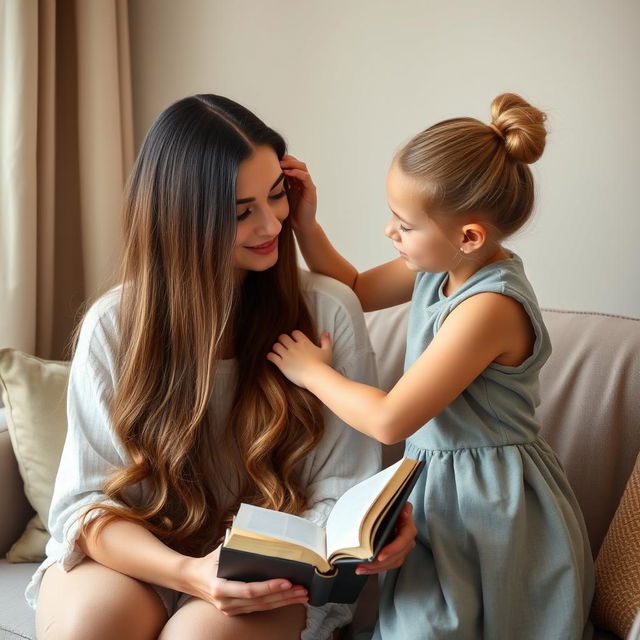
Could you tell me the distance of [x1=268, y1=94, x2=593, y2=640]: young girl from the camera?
1.38 m

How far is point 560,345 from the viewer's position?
1.78m

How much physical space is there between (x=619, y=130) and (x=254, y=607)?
137 cm

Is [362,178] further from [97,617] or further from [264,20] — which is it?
[97,617]

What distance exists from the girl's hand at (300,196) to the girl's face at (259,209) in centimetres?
8

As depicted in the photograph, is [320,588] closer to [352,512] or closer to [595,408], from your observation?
[352,512]

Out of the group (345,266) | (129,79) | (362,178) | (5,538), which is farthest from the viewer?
(129,79)

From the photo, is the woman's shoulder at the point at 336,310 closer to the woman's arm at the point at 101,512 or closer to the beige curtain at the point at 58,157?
the woman's arm at the point at 101,512

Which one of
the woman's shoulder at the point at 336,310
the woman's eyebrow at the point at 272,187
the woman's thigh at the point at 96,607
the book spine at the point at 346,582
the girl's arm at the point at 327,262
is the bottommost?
the woman's thigh at the point at 96,607

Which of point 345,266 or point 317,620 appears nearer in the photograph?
point 317,620

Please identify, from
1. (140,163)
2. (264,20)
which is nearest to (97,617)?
(140,163)

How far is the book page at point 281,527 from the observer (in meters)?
1.28

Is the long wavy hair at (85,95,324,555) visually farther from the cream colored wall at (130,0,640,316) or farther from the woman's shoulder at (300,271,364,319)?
the cream colored wall at (130,0,640,316)

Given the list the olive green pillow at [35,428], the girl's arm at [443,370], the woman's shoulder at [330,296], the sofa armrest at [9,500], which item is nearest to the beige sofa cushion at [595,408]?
the girl's arm at [443,370]

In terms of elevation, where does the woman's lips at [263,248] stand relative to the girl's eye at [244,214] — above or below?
below
